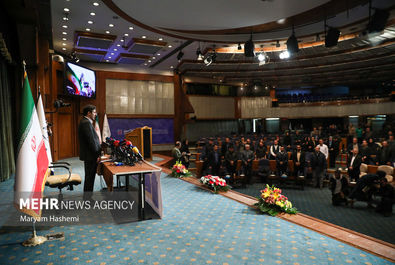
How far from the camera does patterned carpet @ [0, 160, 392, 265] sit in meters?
2.61

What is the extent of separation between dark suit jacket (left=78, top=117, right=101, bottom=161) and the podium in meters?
5.20

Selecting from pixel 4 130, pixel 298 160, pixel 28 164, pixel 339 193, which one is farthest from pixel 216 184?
pixel 4 130

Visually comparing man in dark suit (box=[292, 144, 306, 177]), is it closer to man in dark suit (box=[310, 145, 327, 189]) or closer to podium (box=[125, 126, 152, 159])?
man in dark suit (box=[310, 145, 327, 189])

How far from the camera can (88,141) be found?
378cm

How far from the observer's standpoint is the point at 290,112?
18.3 m

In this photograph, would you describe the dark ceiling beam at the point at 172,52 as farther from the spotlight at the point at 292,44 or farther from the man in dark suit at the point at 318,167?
the man in dark suit at the point at 318,167

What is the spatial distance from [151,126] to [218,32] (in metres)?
6.96

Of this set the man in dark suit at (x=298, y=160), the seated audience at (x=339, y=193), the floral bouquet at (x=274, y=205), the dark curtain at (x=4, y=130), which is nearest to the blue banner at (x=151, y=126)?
the dark curtain at (x=4, y=130)

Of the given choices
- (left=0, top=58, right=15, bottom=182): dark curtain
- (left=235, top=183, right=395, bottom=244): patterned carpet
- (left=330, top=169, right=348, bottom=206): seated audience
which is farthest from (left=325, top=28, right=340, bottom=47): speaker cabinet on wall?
(left=0, top=58, right=15, bottom=182): dark curtain

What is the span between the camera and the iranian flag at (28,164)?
2.65m

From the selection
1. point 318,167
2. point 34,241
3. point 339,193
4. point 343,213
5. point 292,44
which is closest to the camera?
point 34,241

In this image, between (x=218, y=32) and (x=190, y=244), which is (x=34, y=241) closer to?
(x=190, y=244)

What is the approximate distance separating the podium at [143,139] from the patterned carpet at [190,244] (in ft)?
17.8

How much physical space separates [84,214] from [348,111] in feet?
57.7
